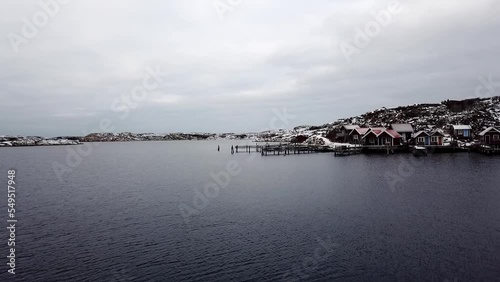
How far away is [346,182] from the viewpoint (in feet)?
157

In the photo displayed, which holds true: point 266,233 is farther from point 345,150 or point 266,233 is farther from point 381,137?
point 381,137

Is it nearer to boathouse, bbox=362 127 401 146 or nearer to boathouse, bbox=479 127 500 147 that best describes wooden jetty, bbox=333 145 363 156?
boathouse, bbox=362 127 401 146

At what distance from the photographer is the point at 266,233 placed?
26000mm

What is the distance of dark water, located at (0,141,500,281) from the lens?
1942 centimetres

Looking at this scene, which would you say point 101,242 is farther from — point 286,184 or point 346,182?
point 346,182

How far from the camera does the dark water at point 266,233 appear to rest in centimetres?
1942

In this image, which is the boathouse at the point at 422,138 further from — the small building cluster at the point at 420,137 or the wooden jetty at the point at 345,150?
the wooden jetty at the point at 345,150

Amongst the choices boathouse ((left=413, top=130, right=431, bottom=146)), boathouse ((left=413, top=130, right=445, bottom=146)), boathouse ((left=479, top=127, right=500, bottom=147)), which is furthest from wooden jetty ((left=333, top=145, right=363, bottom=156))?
boathouse ((left=479, top=127, right=500, bottom=147))

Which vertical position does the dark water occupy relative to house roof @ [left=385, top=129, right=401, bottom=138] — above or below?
below

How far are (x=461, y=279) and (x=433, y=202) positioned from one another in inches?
727

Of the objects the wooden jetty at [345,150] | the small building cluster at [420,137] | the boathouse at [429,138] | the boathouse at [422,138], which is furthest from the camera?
the boathouse at [422,138]

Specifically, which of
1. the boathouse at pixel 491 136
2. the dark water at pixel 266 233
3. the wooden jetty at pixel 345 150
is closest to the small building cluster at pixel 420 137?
the boathouse at pixel 491 136

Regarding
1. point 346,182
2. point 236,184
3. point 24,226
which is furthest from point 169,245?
point 346,182

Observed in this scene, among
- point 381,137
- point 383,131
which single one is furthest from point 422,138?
point 381,137
